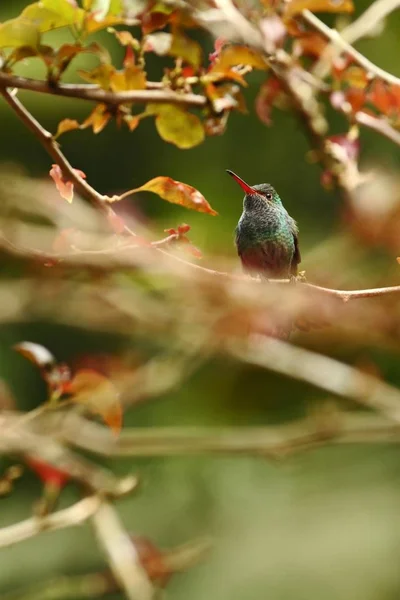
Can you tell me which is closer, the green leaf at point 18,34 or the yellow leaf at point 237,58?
the green leaf at point 18,34

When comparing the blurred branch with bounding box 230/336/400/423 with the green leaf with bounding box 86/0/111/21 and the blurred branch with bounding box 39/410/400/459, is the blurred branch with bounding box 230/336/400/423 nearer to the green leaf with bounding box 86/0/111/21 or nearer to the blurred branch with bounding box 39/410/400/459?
the blurred branch with bounding box 39/410/400/459

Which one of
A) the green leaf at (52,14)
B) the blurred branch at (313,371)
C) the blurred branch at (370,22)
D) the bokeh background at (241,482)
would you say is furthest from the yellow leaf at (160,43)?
the bokeh background at (241,482)

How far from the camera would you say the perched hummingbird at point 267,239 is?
33.0 inches

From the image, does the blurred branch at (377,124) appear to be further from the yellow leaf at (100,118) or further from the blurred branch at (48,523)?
the blurred branch at (48,523)

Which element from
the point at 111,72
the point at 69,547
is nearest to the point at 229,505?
the point at 69,547

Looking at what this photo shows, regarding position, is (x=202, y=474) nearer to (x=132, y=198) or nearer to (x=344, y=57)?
(x=132, y=198)

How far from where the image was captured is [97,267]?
3.11ft

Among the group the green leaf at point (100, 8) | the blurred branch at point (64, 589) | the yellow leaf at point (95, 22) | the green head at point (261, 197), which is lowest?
the blurred branch at point (64, 589)

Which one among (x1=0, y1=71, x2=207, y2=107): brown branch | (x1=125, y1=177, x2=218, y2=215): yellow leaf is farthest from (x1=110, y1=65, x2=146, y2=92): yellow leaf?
(x1=125, y1=177, x2=218, y2=215): yellow leaf

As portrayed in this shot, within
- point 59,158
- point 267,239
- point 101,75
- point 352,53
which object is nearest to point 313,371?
point 352,53

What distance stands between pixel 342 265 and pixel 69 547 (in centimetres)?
354

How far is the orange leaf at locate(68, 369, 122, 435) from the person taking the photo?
1.01m

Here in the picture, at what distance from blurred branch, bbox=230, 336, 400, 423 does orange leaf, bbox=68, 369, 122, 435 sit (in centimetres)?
70

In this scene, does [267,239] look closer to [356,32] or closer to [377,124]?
[377,124]
